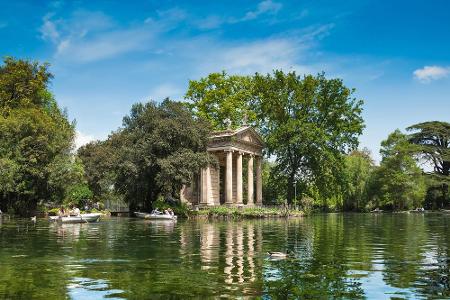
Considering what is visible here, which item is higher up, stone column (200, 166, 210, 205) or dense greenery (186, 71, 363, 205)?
dense greenery (186, 71, 363, 205)

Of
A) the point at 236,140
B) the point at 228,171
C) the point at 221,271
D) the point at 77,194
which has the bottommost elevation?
the point at 221,271

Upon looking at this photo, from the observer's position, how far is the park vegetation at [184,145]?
54.5m

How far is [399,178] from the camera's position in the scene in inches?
3735

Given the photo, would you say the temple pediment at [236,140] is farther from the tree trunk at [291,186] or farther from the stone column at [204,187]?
the tree trunk at [291,186]

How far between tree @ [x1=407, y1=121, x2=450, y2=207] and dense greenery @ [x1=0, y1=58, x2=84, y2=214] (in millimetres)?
72870

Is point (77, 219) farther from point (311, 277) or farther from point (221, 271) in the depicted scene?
point (311, 277)

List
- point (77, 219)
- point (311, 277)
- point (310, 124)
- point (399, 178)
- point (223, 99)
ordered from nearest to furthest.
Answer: point (311, 277) → point (77, 219) → point (310, 124) → point (223, 99) → point (399, 178)

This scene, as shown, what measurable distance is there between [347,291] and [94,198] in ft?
274

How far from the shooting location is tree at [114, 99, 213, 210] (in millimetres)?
55616

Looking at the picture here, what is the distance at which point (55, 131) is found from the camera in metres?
56.3

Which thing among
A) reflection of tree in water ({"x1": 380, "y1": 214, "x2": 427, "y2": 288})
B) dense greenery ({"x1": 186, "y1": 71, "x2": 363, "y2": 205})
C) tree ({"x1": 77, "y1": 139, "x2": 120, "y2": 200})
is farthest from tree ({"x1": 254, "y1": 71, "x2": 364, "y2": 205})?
reflection of tree in water ({"x1": 380, "y1": 214, "x2": 427, "y2": 288})

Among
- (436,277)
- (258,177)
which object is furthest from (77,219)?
(258,177)

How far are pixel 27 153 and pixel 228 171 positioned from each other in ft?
87.9

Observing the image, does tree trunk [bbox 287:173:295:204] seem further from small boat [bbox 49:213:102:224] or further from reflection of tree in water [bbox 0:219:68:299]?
reflection of tree in water [bbox 0:219:68:299]
